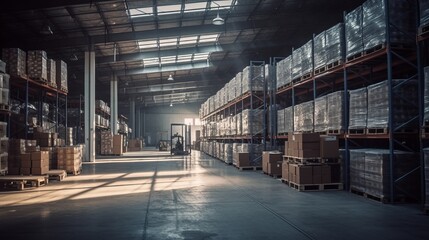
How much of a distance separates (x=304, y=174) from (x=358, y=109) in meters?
1.99

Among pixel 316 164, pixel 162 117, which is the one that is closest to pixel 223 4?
pixel 316 164

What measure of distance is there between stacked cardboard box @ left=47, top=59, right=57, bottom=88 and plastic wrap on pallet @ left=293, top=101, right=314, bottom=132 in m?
9.11

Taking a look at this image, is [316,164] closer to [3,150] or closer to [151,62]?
[3,150]

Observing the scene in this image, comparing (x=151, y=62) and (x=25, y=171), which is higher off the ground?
(x=151, y=62)

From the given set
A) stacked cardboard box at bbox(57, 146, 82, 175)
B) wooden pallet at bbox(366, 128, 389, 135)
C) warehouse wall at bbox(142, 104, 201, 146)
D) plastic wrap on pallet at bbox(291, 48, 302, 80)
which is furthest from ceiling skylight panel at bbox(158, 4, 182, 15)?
warehouse wall at bbox(142, 104, 201, 146)

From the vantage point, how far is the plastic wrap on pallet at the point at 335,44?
8539 mm

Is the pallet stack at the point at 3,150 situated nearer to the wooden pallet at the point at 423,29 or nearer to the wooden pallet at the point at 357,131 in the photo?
the wooden pallet at the point at 357,131

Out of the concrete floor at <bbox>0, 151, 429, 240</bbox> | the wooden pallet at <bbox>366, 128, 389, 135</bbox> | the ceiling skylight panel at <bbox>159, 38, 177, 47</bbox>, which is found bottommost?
the concrete floor at <bbox>0, 151, 429, 240</bbox>

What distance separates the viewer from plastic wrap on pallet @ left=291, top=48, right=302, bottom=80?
35.2 ft

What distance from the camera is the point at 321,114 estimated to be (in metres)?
9.41

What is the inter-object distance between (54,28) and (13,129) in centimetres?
501

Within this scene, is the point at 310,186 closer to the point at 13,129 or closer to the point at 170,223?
the point at 170,223

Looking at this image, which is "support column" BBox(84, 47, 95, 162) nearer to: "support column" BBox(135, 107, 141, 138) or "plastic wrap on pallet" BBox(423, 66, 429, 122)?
"plastic wrap on pallet" BBox(423, 66, 429, 122)

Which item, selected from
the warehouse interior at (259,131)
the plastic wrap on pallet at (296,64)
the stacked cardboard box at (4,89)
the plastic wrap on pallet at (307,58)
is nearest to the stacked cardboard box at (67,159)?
the warehouse interior at (259,131)
